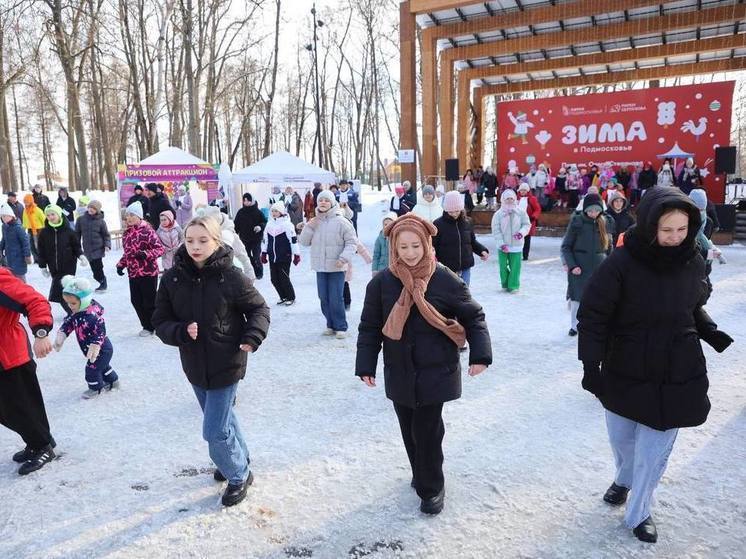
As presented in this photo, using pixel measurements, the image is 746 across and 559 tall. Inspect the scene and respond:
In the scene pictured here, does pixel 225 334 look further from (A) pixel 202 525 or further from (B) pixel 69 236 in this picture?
(B) pixel 69 236

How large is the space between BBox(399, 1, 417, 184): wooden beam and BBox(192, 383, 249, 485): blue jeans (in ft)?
47.3

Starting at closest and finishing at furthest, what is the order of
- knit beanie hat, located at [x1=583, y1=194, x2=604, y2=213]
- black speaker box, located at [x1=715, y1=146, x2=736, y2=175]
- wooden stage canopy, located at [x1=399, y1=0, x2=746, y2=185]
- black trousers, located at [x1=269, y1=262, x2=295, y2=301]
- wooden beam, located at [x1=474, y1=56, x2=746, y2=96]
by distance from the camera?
knit beanie hat, located at [x1=583, y1=194, x2=604, y2=213] → black trousers, located at [x1=269, y1=262, x2=295, y2=301] → black speaker box, located at [x1=715, y1=146, x2=736, y2=175] → wooden stage canopy, located at [x1=399, y1=0, x2=746, y2=185] → wooden beam, located at [x1=474, y1=56, x2=746, y2=96]

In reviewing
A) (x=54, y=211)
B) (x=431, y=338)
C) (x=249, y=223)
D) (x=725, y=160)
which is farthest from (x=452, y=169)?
(x=431, y=338)

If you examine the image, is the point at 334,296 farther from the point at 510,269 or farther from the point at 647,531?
the point at 647,531

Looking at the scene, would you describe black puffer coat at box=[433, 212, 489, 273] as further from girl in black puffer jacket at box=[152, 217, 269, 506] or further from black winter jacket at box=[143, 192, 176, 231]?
black winter jacket at box=[143, 192, 176, 231]

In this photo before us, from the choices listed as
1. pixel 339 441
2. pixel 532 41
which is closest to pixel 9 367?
pixel 339 441

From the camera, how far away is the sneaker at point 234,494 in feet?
9.86

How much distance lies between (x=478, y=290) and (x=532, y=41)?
11800 mm

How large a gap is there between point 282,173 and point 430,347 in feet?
52.2

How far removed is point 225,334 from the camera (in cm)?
287

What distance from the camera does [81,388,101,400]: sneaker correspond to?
15.2 feet

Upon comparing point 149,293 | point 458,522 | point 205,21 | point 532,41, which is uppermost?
point 205,21

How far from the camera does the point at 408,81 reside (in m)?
16.5

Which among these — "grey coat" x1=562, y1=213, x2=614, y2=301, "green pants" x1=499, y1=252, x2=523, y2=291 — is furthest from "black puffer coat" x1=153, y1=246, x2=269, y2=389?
"green pants" x1=499, y1=252, x2=523, y2=291
